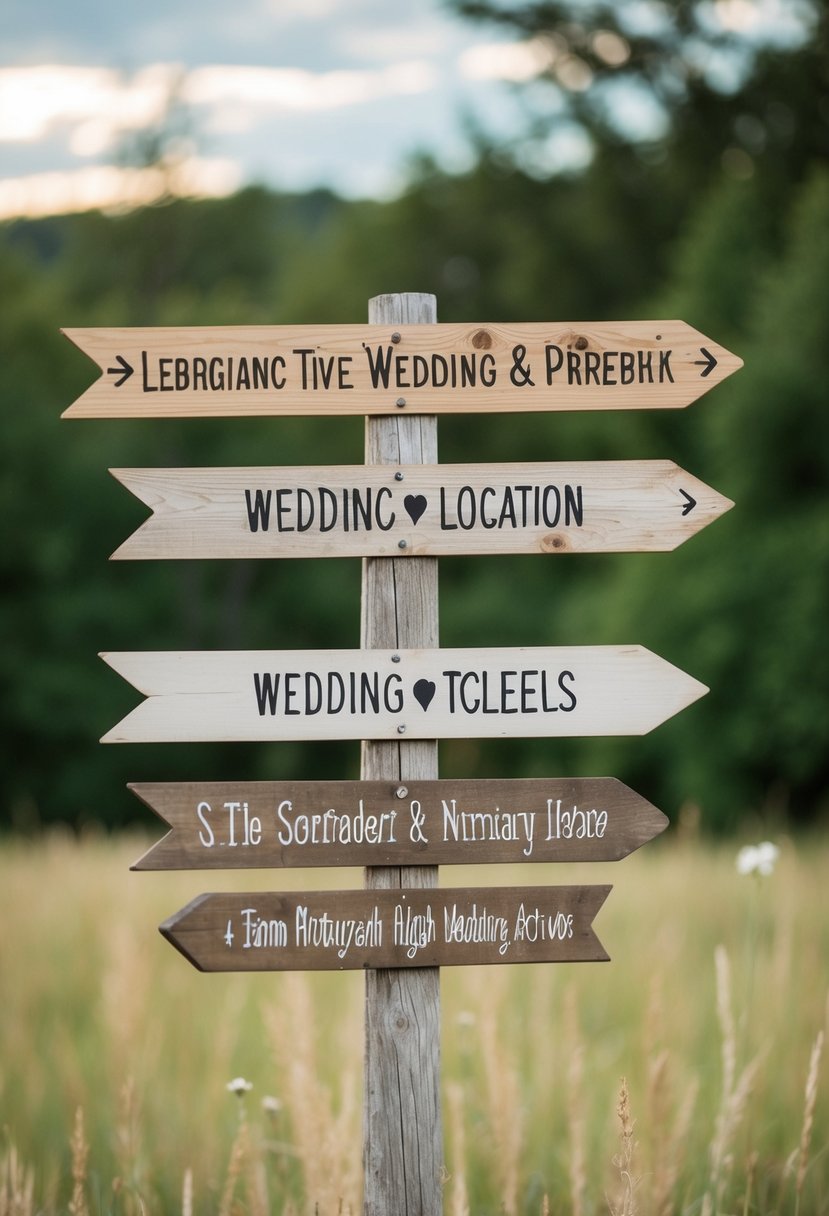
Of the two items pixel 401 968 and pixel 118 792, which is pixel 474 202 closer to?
pixel 118 792

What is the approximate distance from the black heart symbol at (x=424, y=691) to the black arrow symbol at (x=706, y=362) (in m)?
0.81

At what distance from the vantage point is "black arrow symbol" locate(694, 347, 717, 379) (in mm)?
2375

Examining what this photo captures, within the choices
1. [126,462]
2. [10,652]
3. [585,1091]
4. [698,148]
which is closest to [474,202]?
[698,148]

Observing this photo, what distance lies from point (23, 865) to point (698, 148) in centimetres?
→ 1699

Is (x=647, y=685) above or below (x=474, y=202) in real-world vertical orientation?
below

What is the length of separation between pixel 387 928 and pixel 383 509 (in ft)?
2.50

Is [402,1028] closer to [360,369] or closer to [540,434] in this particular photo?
[360,369]

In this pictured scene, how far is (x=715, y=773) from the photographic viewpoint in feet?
48.3

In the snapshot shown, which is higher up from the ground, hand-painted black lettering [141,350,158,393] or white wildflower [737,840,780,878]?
hand-painted black lettering [141,350,158,393]

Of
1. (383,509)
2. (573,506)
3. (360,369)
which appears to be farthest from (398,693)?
(360,369)

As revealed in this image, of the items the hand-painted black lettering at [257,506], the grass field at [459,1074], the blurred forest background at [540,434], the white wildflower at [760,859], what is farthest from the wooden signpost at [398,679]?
the blurred forest background at [540,434]

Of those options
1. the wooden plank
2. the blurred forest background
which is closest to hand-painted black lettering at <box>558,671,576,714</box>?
the wooden plank

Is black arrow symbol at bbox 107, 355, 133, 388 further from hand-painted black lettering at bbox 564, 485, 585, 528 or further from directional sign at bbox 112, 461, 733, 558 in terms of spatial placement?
hand-painted black lettering at bbox 564, 485, 585, 528

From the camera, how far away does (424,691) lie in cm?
223
